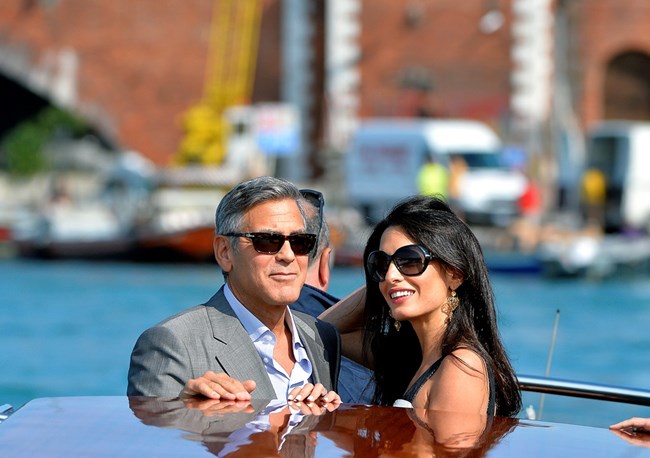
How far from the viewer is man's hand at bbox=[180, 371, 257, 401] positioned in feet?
7.54

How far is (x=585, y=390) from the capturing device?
10.3 feet

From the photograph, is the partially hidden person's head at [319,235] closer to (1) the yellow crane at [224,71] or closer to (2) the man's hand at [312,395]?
(2) the man's hand at [312,395]

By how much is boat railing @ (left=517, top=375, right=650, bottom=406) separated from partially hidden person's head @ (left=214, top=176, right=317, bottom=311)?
597 mm

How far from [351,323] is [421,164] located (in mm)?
16785

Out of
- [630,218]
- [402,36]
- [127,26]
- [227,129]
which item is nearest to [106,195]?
[227,129]

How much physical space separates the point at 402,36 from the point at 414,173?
5.22 meters

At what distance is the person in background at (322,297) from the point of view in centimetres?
306

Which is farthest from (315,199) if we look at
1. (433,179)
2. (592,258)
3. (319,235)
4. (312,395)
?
(433,179)

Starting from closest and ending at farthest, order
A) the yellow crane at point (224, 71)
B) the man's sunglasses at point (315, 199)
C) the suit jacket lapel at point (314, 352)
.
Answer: the suit jacket lapel at point (314, 352), the man's sunglasses at point (315, 199), the yellow crane at point (224, 71)

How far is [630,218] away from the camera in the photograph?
20.5m

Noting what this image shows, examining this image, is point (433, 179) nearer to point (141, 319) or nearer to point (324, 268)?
point (141, 319)

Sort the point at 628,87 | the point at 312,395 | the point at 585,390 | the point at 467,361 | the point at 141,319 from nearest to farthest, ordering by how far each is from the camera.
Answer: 1. the point at 312,395
2. the point at 467,361
3. the point at 585,390
4. the point at 141,319
5. the point at 628,87

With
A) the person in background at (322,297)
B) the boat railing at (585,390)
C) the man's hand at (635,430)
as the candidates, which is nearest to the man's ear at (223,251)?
the person in background at (322,297)

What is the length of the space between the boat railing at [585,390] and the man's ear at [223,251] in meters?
0.69
